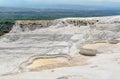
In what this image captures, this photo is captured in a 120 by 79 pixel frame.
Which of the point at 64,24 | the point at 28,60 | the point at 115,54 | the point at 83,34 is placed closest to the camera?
the point at 28,60

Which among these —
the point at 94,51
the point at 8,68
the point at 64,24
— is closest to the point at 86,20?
the point at 64,24

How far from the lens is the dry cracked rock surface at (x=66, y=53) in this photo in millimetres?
16188

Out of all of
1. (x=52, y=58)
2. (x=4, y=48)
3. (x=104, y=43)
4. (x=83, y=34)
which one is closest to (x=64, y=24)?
(x=83, y=34)

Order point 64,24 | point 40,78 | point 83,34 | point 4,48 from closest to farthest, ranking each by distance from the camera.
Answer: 1. point 40,78
2. point 4,48
3. point 83,34
4. point 64,24

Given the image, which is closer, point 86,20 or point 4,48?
point 4,48

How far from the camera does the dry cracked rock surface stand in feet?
53.1

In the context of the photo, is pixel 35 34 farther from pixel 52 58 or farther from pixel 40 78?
pixel 40 78

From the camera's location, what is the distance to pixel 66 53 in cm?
2125

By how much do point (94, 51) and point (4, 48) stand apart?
17.4 feet

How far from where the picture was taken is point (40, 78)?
49.4 ft

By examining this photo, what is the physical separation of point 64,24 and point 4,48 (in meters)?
13.8

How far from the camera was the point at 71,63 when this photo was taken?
19.7m

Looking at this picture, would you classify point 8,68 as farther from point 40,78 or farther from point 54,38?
point 54,38

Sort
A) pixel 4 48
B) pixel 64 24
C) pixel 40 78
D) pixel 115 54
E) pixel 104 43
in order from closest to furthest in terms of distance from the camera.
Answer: pixel 40 78 < pixel 115 54 < pixel 4 48 < pixel 104 43 < pixel 64 24
